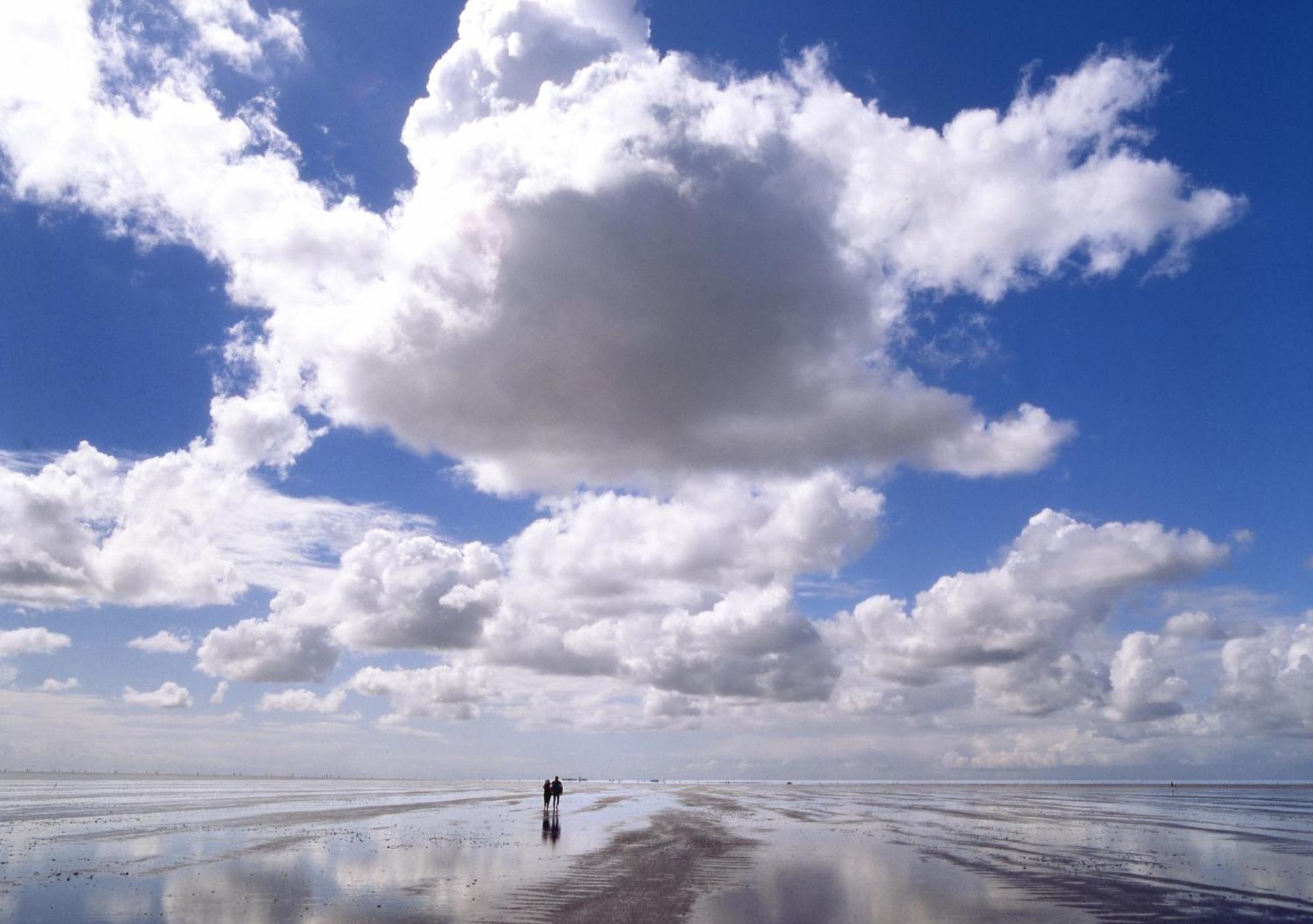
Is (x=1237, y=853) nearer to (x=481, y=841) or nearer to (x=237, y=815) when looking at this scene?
(x=481, y=841)

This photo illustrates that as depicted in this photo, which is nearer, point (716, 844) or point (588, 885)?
point (588, 885)

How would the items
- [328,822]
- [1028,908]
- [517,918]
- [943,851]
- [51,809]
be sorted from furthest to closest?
[51,809] → [328,822] → [943,851] → [1028,908] → [517,918]

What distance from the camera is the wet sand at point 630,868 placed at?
26312 millimetres

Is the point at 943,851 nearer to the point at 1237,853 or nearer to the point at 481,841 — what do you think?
the point at 1237,853

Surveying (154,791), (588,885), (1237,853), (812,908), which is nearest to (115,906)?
(588,885)

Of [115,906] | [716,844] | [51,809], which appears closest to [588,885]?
[115,906]

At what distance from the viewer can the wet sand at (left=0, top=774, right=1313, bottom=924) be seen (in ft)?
86.3

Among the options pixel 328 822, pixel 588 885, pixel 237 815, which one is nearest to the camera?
pixel 588 885

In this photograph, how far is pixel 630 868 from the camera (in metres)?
35.7

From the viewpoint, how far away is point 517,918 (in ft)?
79.3

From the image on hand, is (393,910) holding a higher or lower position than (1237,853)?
higher

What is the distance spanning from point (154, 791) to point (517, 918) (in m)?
124

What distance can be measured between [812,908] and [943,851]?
70.3ft

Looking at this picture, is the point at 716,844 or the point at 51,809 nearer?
the point at 716,844
